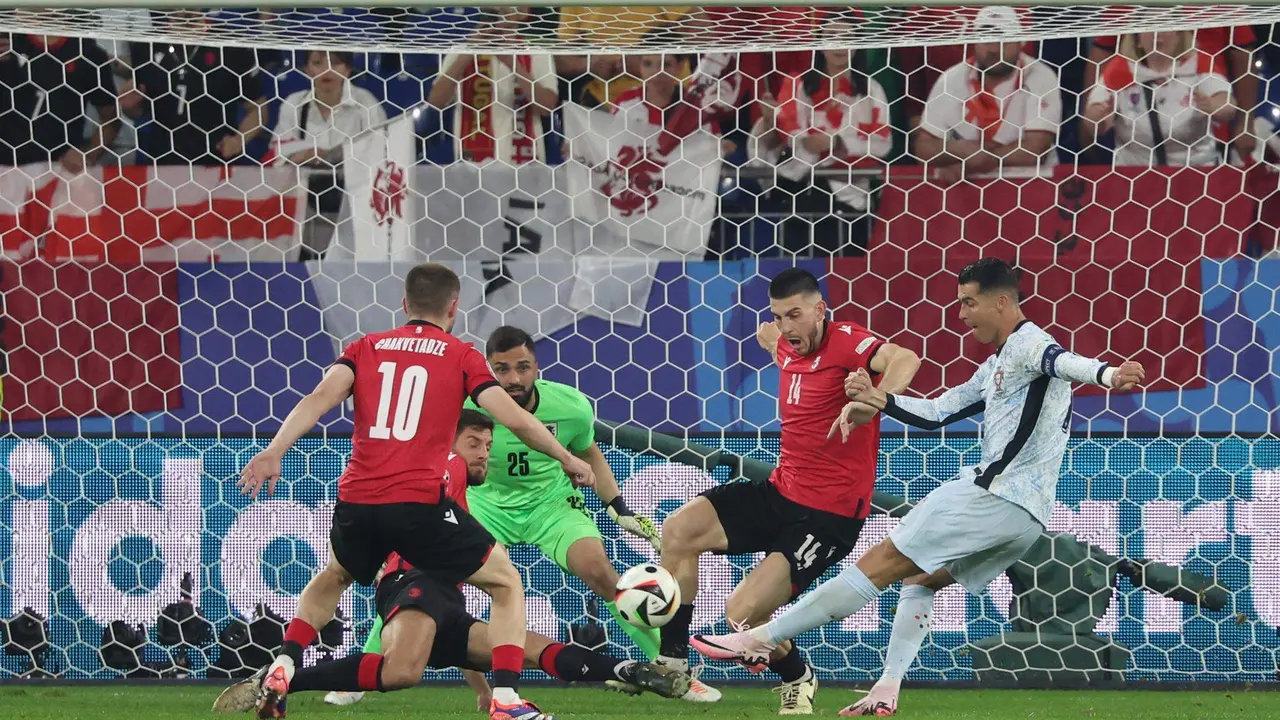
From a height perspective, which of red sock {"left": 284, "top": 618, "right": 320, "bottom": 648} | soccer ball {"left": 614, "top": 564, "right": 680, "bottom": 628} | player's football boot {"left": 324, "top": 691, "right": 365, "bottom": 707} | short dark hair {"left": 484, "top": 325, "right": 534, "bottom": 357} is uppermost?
short dark hair {"left": 484, "top": 325, "right": 534, "bottom": 357}

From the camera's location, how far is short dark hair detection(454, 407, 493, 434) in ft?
17.3

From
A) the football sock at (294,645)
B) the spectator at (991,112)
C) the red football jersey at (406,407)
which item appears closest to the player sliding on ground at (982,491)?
the red football jersey at (406,407)

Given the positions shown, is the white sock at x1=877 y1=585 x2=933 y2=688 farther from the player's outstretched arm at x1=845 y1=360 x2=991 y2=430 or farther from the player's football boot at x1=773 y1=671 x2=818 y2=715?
the player's outstretched arm at x1=845 y1=360 x2=991 y2=430

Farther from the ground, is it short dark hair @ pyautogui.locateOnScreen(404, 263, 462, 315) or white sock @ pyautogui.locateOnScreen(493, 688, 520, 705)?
short dark hair @ pyautogui.locateOnScreen(404, 263, 462, 315)

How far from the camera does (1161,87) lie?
6984mm

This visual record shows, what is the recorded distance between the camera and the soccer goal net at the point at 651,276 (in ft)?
19.3

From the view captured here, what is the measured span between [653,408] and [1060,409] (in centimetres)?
187

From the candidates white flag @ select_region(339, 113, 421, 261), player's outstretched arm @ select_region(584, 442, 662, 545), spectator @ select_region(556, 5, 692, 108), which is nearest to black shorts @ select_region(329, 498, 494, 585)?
player's outstretched arm @ select_region(584, 442, 662, 545)

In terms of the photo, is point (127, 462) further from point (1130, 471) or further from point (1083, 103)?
point (1083, 103)

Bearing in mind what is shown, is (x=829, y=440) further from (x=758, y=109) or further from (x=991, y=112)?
(x=991, y=112)

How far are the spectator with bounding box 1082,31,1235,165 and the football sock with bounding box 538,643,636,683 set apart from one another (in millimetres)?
3481

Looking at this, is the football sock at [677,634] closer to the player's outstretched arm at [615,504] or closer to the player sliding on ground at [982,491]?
the player's outstretched arm at [615,504]

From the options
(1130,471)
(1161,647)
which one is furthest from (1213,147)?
(1161,647)

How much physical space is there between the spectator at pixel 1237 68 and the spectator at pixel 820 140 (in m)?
1.06
